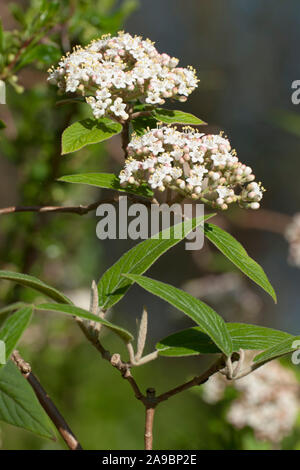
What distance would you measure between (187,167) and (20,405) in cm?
21

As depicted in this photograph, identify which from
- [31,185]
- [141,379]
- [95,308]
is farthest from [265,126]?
[95,308]

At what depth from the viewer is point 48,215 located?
3.11ft

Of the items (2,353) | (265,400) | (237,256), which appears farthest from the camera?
(265,400)

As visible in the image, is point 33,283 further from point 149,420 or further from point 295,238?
point 295,238

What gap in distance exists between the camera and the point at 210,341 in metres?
0.33

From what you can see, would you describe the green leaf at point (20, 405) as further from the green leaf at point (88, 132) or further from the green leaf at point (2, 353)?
the green leaf at point (88, 132)

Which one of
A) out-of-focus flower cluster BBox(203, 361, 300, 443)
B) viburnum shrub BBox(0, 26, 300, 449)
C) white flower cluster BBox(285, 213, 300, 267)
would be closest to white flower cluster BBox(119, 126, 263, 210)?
viburnum shrub BBox(0, 26, 300, 449)

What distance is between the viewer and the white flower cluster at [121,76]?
15.8 inches

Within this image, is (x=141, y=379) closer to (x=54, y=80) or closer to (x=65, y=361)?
(x=65, y=361)

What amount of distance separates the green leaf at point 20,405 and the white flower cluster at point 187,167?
156 millimetres

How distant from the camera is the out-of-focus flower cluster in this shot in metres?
0.74

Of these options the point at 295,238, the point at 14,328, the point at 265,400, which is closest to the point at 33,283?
the point at 14,328

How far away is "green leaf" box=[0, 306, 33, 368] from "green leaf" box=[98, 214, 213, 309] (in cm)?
9

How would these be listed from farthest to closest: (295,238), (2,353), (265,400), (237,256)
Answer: (295,238) < (265,400) < (237,256) < (2,353)
